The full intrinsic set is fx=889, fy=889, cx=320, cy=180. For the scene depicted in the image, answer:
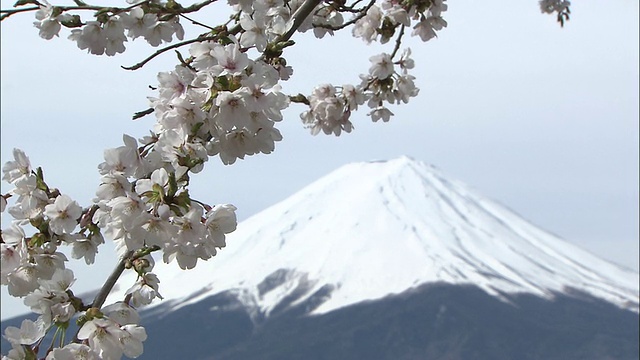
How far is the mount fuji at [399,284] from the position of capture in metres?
62.9

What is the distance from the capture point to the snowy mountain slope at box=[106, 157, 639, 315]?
6397cm

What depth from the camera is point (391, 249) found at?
2569 inches

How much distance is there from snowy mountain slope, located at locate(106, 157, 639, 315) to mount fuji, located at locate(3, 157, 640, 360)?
10 centimetres

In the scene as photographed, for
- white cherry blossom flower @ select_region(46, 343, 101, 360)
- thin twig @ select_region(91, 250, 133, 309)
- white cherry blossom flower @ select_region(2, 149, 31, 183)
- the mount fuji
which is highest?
the mount fuji

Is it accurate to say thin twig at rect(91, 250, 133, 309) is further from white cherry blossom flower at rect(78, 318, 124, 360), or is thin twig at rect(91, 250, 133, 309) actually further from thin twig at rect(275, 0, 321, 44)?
thin twig at rect(275, 0, 321, 44)

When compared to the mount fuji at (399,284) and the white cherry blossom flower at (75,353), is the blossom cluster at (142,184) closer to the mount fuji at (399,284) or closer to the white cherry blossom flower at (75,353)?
the white cherry blossom flower at (75,353)

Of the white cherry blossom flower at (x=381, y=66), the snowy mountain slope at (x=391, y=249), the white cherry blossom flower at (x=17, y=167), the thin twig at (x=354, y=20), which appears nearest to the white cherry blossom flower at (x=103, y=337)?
the white cherry blossom flower at (x=17, y=167)

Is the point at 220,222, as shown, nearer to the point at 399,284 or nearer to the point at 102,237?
the point at 102,237

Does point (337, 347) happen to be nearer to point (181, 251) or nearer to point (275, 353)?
point (275, 353)

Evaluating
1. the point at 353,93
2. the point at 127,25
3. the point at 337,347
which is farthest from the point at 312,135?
the point at 337,347

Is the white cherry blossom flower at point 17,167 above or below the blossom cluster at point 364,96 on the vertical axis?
below

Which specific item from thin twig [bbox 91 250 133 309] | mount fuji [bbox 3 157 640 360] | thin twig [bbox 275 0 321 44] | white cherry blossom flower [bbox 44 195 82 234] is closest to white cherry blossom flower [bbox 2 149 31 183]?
white cherry blossom flower [bbox 44 195 82 234]

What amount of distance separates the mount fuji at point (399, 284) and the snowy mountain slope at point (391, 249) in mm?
103

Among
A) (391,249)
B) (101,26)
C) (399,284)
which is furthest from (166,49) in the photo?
(399,284)
